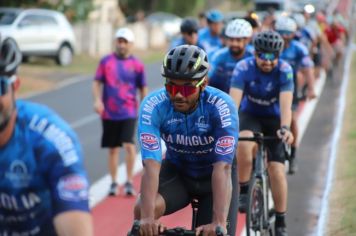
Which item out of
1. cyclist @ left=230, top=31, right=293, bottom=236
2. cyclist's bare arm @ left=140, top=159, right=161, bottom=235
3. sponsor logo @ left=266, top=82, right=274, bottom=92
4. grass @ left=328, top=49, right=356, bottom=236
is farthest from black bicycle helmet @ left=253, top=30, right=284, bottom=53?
cyclist's bare arm @ left=140, top=159, right=161, bottom=235

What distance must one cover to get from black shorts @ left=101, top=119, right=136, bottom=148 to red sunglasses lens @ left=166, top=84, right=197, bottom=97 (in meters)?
5.61

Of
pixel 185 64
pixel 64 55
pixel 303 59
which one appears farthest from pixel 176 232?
pixel 64 55

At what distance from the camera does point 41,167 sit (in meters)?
3.73

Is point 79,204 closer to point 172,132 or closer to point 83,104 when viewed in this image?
point 172,132

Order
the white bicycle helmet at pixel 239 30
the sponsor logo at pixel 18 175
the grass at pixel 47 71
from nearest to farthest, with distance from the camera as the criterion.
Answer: the sponsor logo at pixel 18 175 → the white bicycle helmet at pixel 239 30 → the grass at pixel 47 71

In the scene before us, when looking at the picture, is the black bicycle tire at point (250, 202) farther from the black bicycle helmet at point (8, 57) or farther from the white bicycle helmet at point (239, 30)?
the black bicycle helmet at point (8, 57)

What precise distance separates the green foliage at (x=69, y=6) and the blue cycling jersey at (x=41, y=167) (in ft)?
108

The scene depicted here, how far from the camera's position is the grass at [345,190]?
8.66 metres

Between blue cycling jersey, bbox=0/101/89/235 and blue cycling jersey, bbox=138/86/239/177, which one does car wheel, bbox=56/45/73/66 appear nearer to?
blue cycling jersey, bbox=138/86/239/177

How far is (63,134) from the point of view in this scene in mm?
3754

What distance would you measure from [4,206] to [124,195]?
277 inches

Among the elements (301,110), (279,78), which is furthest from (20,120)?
(301,110)

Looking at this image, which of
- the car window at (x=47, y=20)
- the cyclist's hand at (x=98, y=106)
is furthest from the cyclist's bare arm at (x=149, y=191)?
the car window at (x=47, y=20)

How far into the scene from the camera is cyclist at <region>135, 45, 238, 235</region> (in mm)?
5223
